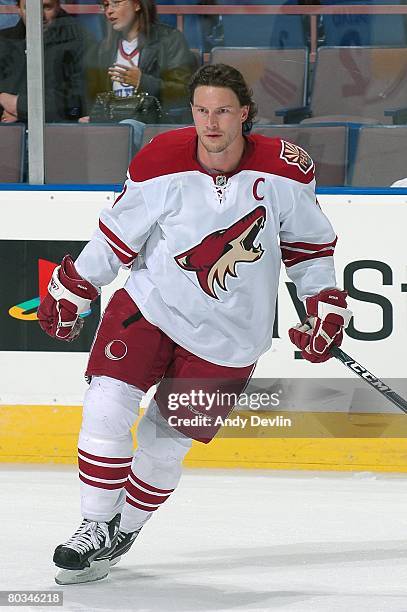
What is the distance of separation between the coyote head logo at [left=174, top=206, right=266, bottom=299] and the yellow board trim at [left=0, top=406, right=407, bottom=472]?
112 centimetres

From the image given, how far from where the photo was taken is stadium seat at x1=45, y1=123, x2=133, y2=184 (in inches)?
144

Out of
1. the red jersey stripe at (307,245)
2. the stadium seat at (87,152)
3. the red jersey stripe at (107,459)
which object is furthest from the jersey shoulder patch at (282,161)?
the stadium seat at (87,152)

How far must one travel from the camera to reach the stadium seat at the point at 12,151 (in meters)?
3.70

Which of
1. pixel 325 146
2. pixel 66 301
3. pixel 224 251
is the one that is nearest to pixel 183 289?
pixel 224 251

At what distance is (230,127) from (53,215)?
1223mm

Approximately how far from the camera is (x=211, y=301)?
2611mm

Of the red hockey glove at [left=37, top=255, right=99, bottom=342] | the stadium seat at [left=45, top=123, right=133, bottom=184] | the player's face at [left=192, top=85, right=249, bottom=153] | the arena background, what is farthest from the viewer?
the stadium seat at [left=45, top=123, right=133, bottom=184]

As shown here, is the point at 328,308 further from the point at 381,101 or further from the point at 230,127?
the point at 381,101

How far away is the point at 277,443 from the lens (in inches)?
142

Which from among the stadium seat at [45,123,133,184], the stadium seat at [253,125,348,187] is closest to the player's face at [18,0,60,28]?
the stadium seat at [45,123,133,184]

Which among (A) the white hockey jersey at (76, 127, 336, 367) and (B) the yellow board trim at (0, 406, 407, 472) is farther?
(B) the yellow board trim at (0, 406, 407, 472)

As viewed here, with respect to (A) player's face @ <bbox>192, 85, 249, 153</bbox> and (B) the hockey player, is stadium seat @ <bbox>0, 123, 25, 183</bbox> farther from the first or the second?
(A) player's face @ <bbox>192, 85, 249, 153</bbox>

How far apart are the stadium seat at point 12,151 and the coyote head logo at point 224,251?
4.11ft

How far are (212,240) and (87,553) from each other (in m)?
0.68
